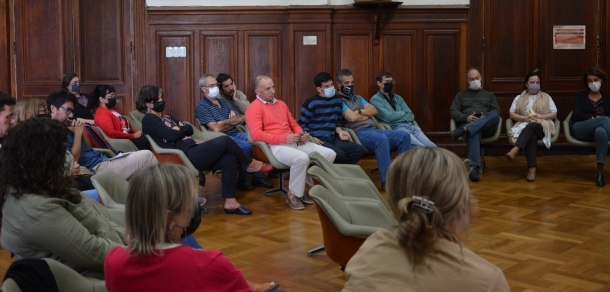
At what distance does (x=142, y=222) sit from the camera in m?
2.10

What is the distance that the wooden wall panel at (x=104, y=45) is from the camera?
9.01m

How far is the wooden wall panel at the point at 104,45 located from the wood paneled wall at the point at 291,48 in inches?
11.0

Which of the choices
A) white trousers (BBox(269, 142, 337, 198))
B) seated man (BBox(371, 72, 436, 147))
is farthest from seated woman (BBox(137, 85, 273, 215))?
seated man (BBox(371, 72, 436, 147))

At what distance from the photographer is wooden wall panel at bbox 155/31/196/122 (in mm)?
9031

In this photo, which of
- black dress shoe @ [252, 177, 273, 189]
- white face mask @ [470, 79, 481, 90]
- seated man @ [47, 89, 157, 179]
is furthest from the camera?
white face mask @ [470, 79, 481, 90]

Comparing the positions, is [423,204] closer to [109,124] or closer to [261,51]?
[109,124]

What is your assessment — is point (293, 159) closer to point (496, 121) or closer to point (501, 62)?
point (496, 121)

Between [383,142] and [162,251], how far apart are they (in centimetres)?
516

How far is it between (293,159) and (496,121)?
2.91 m

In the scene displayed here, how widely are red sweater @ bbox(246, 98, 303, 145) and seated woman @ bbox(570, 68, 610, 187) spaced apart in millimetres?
3166

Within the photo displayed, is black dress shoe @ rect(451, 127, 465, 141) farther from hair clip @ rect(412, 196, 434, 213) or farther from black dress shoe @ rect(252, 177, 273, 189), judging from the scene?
hair clip @ rect(412, 196, 434, 213)

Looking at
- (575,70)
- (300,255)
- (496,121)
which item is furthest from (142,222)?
(575,70)

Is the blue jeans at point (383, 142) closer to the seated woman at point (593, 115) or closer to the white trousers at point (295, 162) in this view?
the white trousers at point (295, 162)

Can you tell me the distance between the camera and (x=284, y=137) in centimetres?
638
